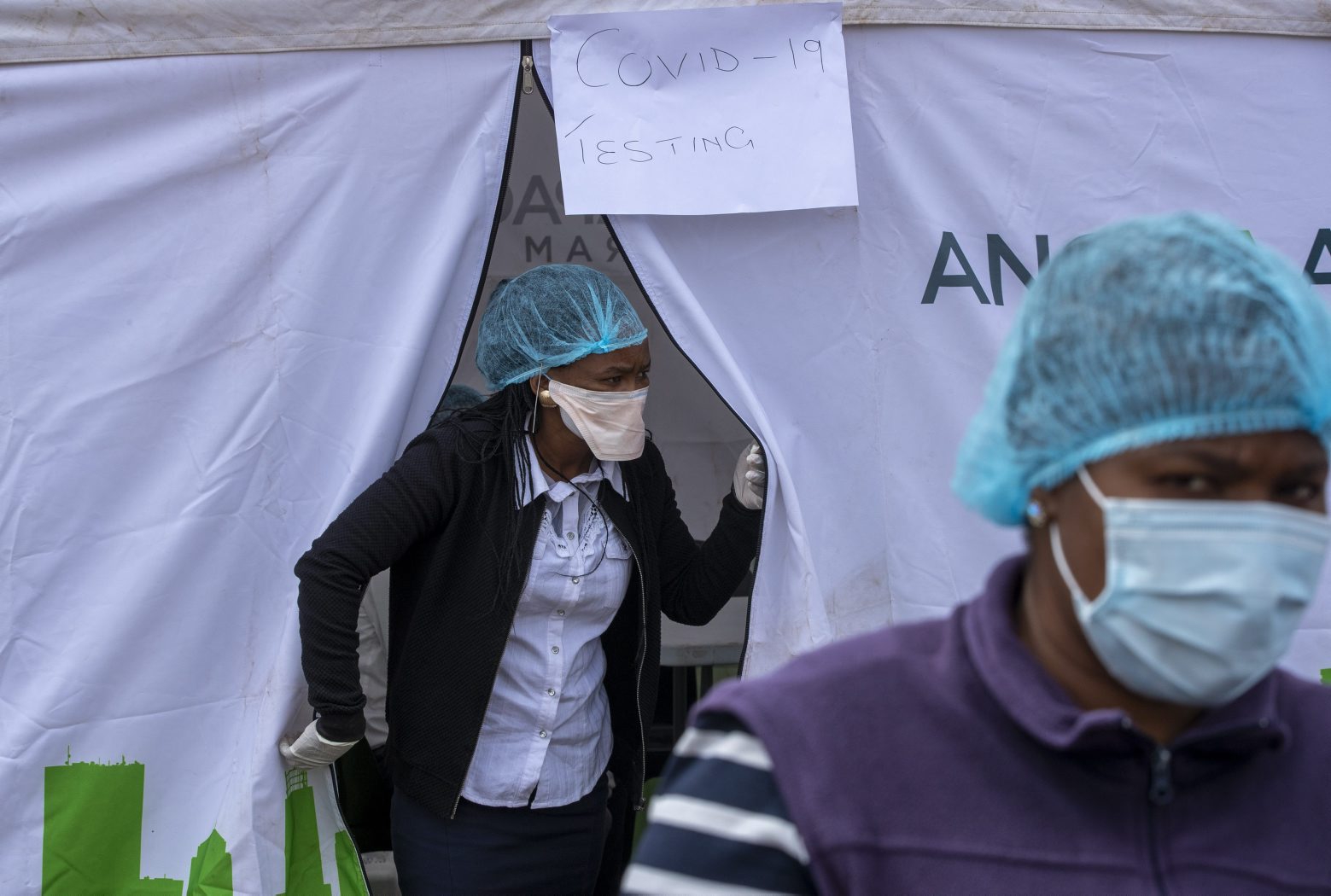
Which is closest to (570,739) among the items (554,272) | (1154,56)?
(554,272)

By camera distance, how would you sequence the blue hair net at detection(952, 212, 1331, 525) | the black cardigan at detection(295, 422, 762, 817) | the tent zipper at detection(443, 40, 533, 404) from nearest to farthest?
the blue hair net at detection(952, 212, 1331, 525)
the black cardigan at detection(295, 422, 762, 817)
the tent zipper at detection(443, 40, 533, 404)

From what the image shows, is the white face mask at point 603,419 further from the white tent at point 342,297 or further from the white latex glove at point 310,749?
the white latex glove at point 310,749

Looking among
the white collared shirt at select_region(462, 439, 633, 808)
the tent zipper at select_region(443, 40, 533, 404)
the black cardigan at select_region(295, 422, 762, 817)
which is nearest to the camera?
the black cardigan at select_region(295, 422, 762, 817)

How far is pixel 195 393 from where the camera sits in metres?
2.50

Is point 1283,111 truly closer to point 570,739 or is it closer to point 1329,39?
point 1329,39

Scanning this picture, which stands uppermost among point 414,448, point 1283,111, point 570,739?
point 1283,111

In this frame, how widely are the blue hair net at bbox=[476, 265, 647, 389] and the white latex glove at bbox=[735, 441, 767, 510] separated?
34 cm

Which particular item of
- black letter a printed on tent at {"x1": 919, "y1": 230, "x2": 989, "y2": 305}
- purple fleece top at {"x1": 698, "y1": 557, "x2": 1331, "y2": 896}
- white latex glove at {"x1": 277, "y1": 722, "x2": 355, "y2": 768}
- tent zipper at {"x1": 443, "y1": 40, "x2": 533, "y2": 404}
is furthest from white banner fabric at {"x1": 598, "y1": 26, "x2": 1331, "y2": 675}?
purple fleece top at {"x1": 698, "y1": 557, "x2": 1331, "y2": 896}

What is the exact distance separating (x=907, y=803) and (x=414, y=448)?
1566 mm

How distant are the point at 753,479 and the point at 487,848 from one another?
89 cm

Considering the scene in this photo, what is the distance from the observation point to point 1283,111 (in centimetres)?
262

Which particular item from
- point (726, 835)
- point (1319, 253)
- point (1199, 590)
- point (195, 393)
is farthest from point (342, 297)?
point (1319, 253)

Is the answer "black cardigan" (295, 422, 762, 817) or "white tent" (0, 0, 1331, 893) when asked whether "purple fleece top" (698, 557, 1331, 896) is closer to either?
"black cardigan" (295, 422, 762, 817)

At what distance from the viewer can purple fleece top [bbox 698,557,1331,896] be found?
3.24ft
